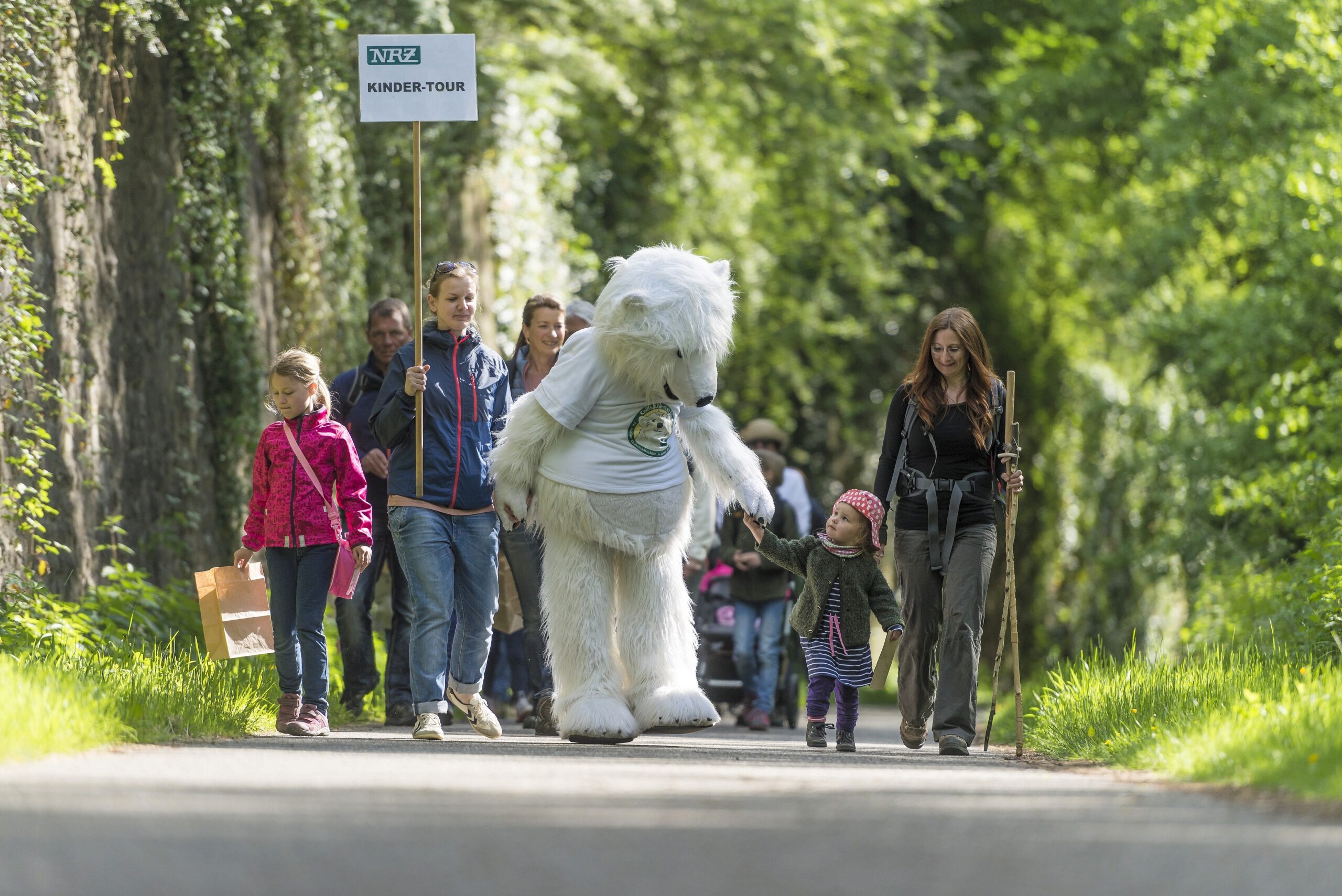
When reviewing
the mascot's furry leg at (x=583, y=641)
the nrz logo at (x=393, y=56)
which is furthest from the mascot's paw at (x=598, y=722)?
the nrz logo at (x=393, y=56)

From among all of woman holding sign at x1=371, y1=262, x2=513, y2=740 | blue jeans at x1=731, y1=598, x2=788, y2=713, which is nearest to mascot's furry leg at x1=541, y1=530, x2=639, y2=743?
woman holding sign at x1=371, y1=262, x2=513, y2=740

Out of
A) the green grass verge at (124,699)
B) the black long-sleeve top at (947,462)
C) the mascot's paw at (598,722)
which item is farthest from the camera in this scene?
the black long-sleeve top at (947,462)

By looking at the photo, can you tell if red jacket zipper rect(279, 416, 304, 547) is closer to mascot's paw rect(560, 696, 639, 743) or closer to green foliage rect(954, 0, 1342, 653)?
mascot's paw rect(560, 696, 639, 743)

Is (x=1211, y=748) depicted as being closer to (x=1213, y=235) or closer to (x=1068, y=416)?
(x=1213, y=235)

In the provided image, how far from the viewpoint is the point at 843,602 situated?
29.8 ft

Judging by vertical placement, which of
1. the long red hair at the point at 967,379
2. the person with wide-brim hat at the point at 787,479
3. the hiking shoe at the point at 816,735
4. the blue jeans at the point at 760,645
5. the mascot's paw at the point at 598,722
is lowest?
the blue jeans at the point at 760,645

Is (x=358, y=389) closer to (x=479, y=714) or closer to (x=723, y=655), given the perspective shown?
(x=479, y=714)

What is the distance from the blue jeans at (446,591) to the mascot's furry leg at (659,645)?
0.64 meters

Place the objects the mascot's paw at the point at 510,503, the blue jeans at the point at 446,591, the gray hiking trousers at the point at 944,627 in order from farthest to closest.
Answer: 1. the gray hiking trousers at the point at 944,627
2. the blue jeans at the point at 446,591
3. the mascot's paw at the point at 510,503

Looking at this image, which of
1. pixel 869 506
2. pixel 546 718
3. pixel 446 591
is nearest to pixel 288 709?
pixel 446 591

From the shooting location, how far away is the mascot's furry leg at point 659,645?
26.4 ft

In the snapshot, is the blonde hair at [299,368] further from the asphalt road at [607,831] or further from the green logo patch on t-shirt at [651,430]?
the asphalt road at [607,831]

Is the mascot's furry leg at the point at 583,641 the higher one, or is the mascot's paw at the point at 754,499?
the mascot's paw at the point at 754,499

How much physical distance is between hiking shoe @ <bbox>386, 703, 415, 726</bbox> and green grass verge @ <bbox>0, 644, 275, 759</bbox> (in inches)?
28.9
